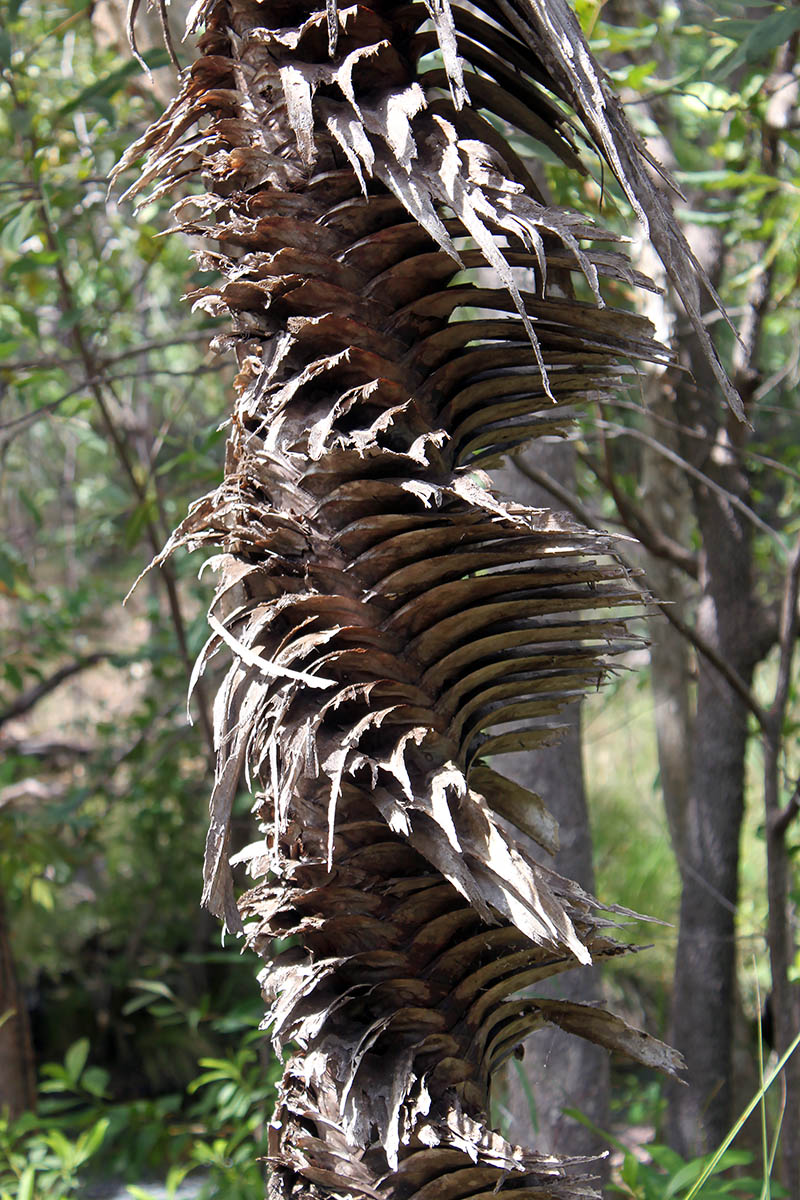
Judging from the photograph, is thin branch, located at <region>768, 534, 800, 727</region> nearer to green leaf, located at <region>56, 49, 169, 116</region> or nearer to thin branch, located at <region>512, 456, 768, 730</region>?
thin branch, located at <region>512, 456, 768, 730</region>

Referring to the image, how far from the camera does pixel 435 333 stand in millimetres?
1010

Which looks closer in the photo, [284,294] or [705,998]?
[284,294]

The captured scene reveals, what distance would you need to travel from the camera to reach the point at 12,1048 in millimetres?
3023

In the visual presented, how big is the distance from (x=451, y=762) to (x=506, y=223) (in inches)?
18.6

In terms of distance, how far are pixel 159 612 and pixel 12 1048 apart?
186 centimetres

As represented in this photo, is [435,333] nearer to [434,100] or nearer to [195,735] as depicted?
[434,100]

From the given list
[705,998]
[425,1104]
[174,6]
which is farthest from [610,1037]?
[174,6]

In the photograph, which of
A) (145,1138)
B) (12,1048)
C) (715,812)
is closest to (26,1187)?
(145,1138)

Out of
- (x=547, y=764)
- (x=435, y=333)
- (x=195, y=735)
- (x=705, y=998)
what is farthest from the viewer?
(x=195, y=735)

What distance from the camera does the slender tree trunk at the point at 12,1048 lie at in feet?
9.82

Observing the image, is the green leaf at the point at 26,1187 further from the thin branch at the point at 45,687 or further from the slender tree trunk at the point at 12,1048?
the thin branch at the point at 45,687

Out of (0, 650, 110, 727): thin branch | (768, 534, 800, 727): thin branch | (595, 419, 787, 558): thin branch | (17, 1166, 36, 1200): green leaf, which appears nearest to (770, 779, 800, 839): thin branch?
(768, 534, 800, 727): thin branch

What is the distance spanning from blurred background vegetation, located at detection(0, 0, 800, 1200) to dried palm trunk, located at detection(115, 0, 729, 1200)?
742 millimetres

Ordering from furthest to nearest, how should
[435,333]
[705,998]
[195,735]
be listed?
[195,735] < [705,998] < [435,333]
